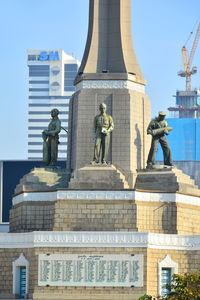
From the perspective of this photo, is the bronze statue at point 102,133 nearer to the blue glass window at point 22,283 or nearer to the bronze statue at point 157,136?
the bronze statue at point 157,136

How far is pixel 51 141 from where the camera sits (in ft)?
174

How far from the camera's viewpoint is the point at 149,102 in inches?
2144

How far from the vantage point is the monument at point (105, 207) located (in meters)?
47.4

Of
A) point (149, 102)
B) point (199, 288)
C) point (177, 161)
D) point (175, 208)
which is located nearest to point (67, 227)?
point (175, 208)

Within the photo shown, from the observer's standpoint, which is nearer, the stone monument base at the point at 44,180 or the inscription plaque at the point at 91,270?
the inscription plaque at the point at 91,270

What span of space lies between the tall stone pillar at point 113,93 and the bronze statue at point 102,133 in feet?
5.14

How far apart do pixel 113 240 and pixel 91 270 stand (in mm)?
1784

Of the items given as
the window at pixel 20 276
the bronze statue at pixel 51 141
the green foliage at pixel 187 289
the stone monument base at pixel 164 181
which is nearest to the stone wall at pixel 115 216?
the stone monument base at pixel 164 181

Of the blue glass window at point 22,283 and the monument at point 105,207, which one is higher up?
the monument at point 105,207

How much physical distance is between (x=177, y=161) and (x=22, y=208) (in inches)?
3611

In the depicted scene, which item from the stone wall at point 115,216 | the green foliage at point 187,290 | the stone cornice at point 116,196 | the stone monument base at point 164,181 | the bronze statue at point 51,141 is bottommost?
the green foliage at point 187,290

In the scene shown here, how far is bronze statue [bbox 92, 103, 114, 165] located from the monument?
6 centimetres

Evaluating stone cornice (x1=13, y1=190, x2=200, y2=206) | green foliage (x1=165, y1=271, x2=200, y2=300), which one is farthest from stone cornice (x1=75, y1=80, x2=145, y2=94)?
green foliage (x1=165, y1=271, x2=200, y2=300)

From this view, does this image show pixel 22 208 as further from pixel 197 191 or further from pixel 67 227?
pixel 197 191
